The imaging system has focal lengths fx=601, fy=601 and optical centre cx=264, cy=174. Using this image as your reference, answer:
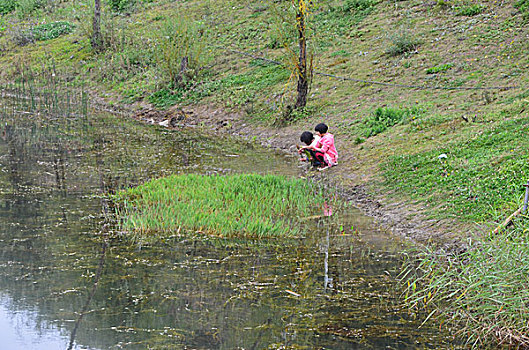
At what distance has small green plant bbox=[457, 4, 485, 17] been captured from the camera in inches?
645

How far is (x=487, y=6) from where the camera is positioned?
16.5m

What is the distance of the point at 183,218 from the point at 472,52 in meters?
9.25

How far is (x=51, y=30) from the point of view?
95.9ft

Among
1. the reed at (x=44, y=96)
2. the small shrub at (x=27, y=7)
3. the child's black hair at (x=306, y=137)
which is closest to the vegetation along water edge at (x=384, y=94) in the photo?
the reed at (x=44, y=96)

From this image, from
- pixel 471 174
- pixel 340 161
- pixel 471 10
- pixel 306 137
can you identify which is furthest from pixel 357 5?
pixel 471 174

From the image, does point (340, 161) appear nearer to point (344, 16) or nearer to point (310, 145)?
point (310, 145)

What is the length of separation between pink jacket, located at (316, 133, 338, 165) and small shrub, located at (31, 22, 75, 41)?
21896 mm

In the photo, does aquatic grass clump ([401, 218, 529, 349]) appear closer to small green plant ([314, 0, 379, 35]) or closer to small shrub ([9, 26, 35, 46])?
small green plant ([314, 0, 379, 35])

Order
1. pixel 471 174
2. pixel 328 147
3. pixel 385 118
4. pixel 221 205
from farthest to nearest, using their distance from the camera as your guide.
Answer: pixel 385 118, pixel 328 147, pixel 221 205, pixel 471 174

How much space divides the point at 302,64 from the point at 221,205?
7305 millimetres

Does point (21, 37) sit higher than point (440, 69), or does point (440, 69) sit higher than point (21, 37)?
point (440, 69)

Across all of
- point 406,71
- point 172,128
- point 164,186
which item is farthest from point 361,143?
point 172,128

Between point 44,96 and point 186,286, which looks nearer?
point 186,286

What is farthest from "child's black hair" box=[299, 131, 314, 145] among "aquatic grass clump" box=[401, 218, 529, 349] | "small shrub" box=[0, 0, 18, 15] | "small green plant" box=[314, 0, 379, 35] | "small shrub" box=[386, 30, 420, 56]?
"small shrub" box=[0, 0, 18, 15]
